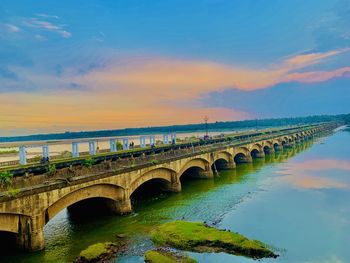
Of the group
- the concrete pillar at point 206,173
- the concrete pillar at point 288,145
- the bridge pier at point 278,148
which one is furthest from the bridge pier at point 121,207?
the concrete pillar at point 288,145

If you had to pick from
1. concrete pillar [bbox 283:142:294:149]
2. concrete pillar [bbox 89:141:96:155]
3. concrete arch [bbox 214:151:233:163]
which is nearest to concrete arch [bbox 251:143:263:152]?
concrete arch [bbox 214:151:233:163]

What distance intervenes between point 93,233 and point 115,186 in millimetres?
5547

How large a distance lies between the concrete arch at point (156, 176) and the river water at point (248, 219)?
7.49 feet

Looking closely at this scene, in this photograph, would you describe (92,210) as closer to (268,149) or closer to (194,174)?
(194,174)

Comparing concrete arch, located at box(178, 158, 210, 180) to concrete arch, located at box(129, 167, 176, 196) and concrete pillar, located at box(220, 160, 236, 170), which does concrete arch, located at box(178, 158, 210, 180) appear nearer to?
concrete arch, located at box(129, 167, 176, 196)

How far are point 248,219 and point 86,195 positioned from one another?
14.9 meters

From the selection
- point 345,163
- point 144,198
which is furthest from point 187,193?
point 345,163

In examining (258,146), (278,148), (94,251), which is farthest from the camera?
(278,148)

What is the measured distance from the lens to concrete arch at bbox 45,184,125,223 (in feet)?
84.6

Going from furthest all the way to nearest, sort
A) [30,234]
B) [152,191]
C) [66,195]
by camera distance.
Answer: [152,191]
[66,195]
[30,234]

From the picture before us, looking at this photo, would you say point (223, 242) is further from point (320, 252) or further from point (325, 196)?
point (325, 196)

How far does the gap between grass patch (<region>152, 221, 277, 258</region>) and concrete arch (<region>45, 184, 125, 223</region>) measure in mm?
6580

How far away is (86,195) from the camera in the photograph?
29.2m

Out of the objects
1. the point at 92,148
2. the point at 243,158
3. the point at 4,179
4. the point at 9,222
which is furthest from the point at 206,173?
the point at 4,179
